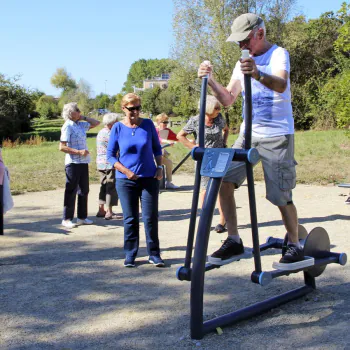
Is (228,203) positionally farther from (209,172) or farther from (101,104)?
(101,104)

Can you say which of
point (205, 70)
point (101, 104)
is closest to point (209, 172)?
point (205, 70)

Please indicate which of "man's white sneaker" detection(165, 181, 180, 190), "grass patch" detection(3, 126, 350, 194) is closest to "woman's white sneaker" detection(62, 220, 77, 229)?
"grass patch" detection(3, 126, 350, 194)

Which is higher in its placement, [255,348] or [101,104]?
[101,104]

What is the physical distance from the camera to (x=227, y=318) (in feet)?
12.7

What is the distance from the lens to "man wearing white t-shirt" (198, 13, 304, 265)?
13.0 feet

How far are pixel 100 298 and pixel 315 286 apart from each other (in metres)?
1.90

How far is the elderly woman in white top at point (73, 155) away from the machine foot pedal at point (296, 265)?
4.08m

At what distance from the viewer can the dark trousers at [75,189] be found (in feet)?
24.7

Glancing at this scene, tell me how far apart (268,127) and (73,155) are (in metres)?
4.00

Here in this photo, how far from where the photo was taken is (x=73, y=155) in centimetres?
757

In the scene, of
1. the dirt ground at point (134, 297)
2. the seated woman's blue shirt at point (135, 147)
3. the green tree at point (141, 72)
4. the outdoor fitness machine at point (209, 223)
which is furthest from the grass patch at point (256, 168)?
the green tree at point (141, 72)

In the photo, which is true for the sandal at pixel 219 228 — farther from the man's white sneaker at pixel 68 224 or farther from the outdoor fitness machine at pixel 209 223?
the outdoor fitness machine at pixel 209 223

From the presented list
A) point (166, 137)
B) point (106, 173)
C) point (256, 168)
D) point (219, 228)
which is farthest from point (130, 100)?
point (256, 168)

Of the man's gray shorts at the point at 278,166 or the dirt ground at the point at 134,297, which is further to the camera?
the man's gray shorts at the point at 278,166
